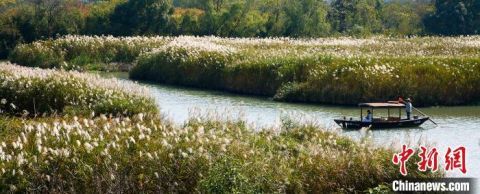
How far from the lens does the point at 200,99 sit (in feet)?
105

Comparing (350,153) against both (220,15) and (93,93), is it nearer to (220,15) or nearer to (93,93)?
(93,93)

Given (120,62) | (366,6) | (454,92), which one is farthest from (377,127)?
(366,6)

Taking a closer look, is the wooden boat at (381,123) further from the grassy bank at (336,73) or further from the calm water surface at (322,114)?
the grassy bank at (336,73)

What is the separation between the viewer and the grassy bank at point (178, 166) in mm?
13508

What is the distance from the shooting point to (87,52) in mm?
47594

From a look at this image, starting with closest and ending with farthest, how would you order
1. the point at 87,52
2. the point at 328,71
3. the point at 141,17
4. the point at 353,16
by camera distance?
the point at 328,71
the point at 87,52
the point at 141,17
the point at 353,16

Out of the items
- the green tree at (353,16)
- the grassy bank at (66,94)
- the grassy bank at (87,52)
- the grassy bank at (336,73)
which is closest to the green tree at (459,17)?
the green tree at (353,16)

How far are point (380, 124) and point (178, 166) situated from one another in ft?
34.9

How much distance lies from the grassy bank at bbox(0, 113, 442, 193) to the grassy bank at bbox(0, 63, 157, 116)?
290 inches

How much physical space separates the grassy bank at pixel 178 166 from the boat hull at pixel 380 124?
7.85 meters

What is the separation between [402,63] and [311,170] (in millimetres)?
17623

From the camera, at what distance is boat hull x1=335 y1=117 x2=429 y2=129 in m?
23.0

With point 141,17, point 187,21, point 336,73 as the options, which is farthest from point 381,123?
point 187,21

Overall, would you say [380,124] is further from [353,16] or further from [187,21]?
[353,16]
